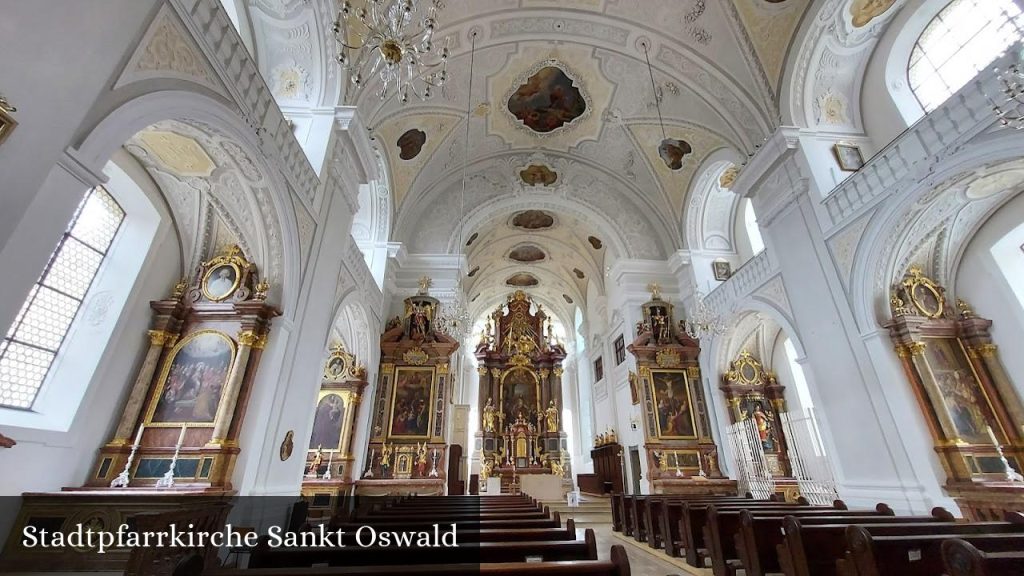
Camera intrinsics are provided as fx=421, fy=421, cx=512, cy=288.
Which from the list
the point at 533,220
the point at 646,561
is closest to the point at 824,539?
the point at 646,561

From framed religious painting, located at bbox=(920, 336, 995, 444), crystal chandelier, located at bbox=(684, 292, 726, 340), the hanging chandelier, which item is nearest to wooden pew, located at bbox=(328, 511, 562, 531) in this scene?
framed religious painting, located at bbox=(920, 336, 995, 444)

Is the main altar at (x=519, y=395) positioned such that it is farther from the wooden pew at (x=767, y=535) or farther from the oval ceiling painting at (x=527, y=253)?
the wooden pew at (x=767, y=535)

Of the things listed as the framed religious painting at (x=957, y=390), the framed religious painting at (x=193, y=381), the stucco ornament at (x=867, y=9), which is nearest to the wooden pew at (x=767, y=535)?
the framed religious painting at (x=957, y=390)

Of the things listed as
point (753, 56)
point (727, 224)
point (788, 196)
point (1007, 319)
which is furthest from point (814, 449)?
point (753, 56)

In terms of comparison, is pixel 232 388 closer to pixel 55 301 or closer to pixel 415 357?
pixel 55 301

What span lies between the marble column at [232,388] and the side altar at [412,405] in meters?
5.10

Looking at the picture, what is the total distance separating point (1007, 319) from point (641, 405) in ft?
22.4

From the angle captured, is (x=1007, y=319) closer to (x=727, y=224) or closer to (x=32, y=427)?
(x=727, y=224)

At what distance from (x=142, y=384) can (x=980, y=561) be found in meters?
7.43

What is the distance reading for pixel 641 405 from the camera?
36.7 ft

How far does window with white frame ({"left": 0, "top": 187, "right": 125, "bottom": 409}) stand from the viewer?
180 inches

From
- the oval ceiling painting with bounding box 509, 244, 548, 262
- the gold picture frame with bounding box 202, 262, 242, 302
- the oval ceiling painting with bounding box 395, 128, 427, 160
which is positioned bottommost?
the gold picture frame with bounding box 202, 262, 242, 302

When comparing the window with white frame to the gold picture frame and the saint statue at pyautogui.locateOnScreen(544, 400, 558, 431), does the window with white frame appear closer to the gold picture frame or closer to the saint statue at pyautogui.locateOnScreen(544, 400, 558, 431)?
the gold picture frame

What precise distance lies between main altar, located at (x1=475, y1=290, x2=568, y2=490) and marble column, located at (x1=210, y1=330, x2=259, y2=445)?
12.4m
